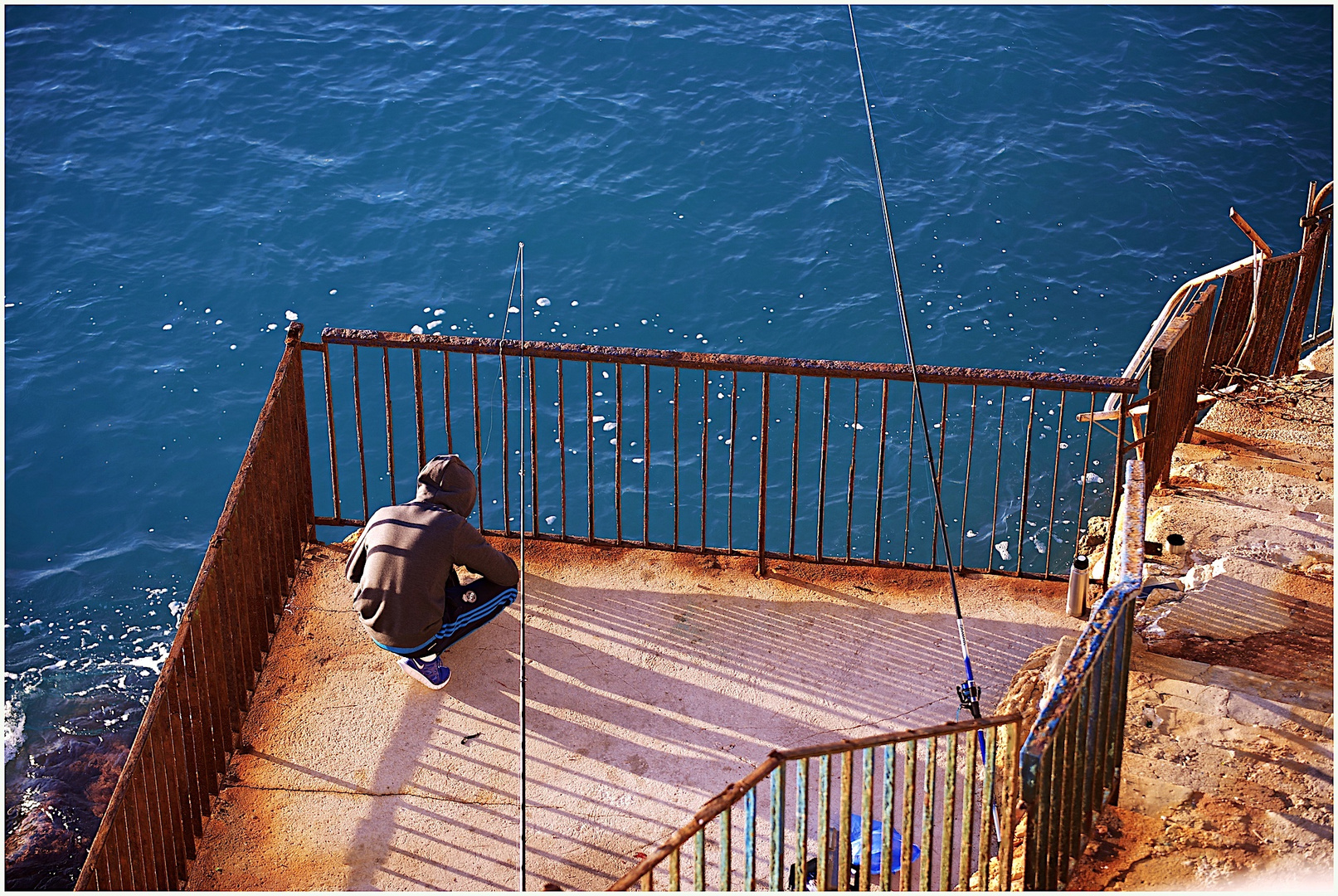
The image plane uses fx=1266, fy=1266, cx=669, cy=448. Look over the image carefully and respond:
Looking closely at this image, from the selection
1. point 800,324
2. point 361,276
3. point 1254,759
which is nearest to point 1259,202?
point 800,324

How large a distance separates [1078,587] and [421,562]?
3.62 m

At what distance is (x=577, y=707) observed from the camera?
680cm

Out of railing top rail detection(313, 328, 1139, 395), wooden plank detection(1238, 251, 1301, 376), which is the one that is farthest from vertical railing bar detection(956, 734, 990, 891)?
wooden plank detection(1238, 251, 1301, 376)

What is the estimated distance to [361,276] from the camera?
54.2ft

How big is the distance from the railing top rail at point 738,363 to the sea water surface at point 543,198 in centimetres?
679

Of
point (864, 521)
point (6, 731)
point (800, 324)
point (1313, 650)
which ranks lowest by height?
point (6, 731)

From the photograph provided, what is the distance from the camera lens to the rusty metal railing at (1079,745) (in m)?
4.38

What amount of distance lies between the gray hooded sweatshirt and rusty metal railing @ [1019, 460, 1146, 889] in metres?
3.11

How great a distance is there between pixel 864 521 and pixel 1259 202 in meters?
8.27

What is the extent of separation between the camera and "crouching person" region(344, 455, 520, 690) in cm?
648

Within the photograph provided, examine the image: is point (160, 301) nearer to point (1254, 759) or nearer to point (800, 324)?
point (800, 324)

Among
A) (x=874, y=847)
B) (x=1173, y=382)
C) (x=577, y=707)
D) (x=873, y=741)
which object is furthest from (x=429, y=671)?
(x=1173, y=382)

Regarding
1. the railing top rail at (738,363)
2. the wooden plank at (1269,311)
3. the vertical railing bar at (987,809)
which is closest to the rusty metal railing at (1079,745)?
the vertical railing bar at (987,809)

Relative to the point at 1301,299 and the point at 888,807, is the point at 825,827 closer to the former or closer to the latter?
the point at 888,807
